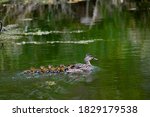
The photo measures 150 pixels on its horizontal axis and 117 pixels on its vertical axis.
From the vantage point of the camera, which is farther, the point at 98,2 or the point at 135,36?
the point at 98,2

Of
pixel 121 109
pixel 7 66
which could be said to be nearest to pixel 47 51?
pixel 7 66

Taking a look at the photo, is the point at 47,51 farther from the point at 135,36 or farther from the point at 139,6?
the point at 139,6

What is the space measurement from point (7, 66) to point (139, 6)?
1363 inches

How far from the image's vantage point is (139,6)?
189 ft

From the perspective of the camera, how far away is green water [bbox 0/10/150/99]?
19.7 meters

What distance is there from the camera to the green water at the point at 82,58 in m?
19.7

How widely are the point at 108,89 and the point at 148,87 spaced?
1.40 meters

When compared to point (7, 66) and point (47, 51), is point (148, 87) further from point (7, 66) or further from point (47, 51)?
point (47, 51)

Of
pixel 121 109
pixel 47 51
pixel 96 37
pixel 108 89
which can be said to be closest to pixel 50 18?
pixel 96 37

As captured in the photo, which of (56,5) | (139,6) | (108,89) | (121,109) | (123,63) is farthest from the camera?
(56,5)

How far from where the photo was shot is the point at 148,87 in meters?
20.0

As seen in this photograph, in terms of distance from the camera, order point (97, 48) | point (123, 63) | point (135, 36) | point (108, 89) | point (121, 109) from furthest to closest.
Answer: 1. point (135, 36)
2. point (97, 48)
3. point (123, 63)
4. point (108, 89)
5. point (121, 109)

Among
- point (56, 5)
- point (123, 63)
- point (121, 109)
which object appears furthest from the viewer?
point (56, 5)

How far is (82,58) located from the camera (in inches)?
1038
